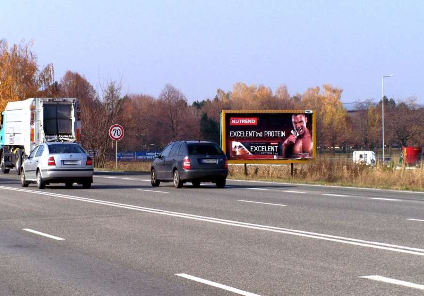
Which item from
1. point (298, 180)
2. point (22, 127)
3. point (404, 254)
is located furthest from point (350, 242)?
point (22, 127)

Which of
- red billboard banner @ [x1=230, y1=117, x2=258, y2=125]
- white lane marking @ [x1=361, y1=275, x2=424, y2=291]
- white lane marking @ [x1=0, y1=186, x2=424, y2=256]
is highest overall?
red billboard banner @ [x1=230, y1=117, x2=258, y2=125]

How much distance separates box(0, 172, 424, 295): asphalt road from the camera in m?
8.62

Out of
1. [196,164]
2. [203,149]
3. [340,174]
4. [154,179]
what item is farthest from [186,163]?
[340,174]

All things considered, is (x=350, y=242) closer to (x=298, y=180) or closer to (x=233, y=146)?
(x=298, y=180)

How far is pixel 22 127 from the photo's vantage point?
4012 cm

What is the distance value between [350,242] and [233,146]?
2625 cm

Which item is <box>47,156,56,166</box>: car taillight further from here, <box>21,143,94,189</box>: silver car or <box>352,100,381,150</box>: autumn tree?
<box>352,100,381,150</box>: autumn tree

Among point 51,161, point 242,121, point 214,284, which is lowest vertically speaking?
point 214,284

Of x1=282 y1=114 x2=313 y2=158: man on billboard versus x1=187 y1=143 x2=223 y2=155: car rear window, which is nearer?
x1=187 y1=143 x2=223 y2=155: car rear window

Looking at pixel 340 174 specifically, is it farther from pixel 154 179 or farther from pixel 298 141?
pixel 154 179

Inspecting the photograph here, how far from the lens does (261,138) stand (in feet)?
125

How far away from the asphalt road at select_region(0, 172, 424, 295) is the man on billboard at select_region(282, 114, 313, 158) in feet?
57.3

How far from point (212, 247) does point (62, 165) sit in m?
15.4

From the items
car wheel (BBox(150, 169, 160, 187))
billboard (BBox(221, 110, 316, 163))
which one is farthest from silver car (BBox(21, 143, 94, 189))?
billboard (BBox(221, 110, 316, 163))
